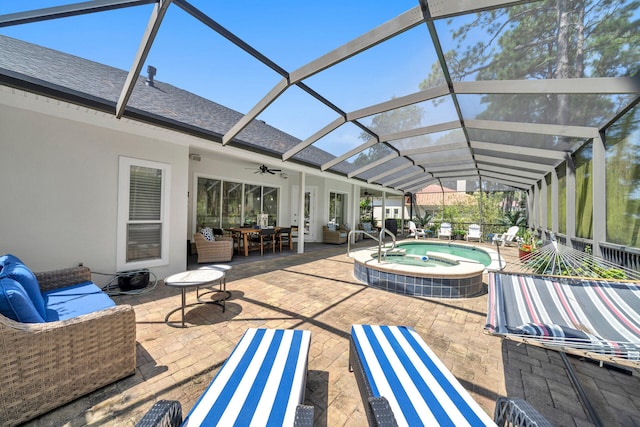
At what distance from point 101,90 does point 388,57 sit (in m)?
5.15

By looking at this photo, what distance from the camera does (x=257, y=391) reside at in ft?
5.19

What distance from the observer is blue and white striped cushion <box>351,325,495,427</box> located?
1.39 m

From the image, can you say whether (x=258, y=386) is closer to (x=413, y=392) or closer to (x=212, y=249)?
(x=413, y=392)

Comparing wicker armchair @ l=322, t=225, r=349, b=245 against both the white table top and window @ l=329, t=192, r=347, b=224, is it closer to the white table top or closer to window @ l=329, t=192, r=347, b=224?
window @ l=329, t=192, r=347, b=224

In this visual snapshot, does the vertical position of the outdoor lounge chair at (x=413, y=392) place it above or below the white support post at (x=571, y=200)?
below

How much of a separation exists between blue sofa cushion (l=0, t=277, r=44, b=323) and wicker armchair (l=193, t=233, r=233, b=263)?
4.80m

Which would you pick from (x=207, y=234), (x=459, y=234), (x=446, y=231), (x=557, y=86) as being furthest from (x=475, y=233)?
(x=207, y=234)

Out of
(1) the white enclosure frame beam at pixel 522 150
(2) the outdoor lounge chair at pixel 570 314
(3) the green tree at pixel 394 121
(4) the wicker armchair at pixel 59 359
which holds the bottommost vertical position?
(4) the wicker armchair at pixel 59 359

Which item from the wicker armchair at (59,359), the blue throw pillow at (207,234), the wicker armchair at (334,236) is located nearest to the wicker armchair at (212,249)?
the blue throw pillow at (207,234)

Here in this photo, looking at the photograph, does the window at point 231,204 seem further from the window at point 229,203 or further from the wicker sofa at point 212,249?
the wicker sofa at point 212,249

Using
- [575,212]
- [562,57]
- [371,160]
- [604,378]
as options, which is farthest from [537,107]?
[371,160]

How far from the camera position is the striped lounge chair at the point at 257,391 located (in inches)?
52.1

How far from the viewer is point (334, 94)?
4.72 metres

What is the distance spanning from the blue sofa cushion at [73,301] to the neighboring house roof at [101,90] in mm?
2830
